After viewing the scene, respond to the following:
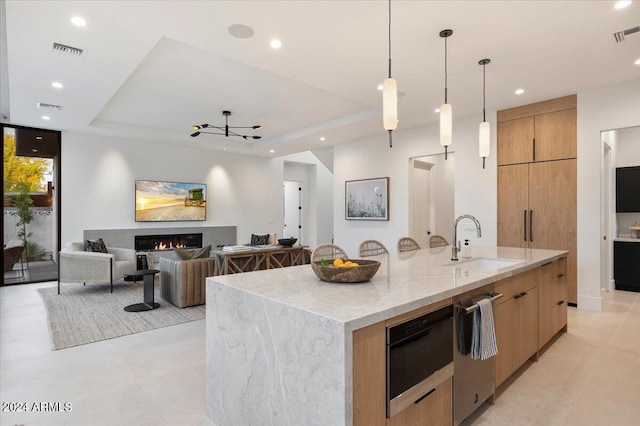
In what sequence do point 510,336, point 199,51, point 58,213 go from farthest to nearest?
point 58,213
point 199,51
point 510,336

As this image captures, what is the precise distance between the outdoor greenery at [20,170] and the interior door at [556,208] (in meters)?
8.33

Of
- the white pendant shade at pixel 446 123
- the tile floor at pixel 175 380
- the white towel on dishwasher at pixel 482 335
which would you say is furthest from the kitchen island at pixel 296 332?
the white pendant shade at pixel 446 123

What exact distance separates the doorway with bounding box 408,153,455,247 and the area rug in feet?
13.8

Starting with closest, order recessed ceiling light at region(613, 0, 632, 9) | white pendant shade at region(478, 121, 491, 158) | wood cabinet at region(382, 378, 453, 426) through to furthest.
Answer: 1. wood cabinet at region(382, 378, 453, 426)
2. recessed ceiling light at region(613, 0, 632, 9)
3. white pendant shade at region(478, 121, 491, 158)

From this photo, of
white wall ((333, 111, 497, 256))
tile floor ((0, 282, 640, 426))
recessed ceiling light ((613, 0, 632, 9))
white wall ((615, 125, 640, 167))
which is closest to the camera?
tile floor ((0, 282, 640, 426))

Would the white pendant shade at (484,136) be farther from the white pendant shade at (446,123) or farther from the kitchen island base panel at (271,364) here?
the kitchen island base panel at (271,364)

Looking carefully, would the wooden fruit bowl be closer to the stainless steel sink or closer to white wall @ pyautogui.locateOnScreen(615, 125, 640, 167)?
the stainless steel sink

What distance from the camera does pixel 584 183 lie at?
14.5 feet

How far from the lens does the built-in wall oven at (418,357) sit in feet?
4.70

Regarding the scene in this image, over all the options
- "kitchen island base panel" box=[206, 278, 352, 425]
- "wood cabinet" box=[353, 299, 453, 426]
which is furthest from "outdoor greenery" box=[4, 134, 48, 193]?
"wood cabinet" box=[353, 299, 453, 426]

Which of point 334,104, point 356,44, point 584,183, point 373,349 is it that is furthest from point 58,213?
point 584,183

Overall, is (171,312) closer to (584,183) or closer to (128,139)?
(128,139)

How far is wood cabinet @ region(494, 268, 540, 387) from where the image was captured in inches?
88.7

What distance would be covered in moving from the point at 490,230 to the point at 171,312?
15.4ft
